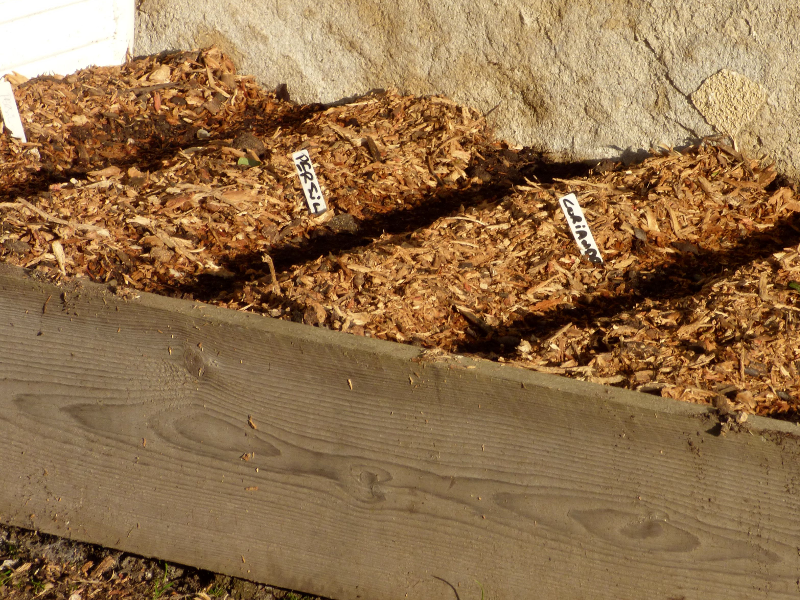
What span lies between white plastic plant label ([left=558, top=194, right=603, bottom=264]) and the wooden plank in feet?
2.58

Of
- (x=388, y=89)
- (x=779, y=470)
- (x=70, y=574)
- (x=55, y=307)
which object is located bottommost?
(x=70, y=574)

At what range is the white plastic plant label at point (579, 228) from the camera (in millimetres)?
2285

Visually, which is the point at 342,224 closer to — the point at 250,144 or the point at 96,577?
the point at 250,144

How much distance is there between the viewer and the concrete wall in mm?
2344

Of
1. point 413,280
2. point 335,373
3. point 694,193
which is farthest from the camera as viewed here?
point 694,193

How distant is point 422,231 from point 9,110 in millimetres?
2119

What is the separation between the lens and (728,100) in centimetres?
239

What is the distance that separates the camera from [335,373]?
171cm

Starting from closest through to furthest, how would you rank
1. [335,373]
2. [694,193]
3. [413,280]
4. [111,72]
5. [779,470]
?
[779,470] → [335,373] → [413,280] → [694,193] → [111,72]

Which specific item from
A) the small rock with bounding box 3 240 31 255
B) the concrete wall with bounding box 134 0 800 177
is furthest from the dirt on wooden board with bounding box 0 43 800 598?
the concrete wall with bounding box 134 0 800 177

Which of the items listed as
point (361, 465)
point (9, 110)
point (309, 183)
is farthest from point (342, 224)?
point (9, 110)

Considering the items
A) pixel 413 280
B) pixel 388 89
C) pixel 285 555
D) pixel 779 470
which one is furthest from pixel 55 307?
pixel 779 470

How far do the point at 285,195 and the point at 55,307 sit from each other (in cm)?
107

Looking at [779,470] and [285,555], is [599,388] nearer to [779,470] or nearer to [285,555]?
[779,470]
